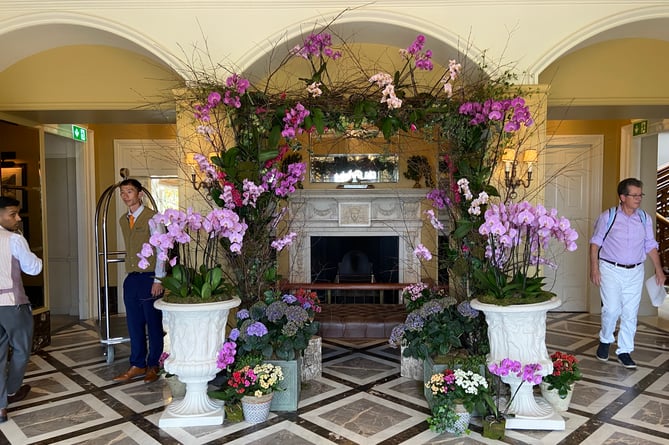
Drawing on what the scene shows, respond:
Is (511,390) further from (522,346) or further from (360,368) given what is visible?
(360,368)

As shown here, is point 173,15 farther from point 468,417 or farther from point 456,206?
point 468,417

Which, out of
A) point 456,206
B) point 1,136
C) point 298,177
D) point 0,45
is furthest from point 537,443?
point 1,136

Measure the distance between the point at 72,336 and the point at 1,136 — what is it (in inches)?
88.7

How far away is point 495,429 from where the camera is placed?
3.04 meters

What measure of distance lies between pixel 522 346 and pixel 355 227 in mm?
4749

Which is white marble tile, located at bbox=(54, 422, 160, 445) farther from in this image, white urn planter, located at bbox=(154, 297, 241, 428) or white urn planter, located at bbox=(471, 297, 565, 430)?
white urn planter, located at bbox=(471, 297, 565, 430)

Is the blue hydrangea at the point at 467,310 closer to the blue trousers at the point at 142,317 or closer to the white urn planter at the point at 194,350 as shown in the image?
the white urn planter at the point at 194,350

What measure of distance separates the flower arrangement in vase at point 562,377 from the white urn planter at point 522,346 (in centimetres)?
22

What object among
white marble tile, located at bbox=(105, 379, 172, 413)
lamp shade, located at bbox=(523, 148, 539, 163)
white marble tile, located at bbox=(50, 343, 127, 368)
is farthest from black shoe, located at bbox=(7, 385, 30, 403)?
lamp shade, located at bbox=(523, 148, 539, 163)

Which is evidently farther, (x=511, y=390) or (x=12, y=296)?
(x=12, y=296)

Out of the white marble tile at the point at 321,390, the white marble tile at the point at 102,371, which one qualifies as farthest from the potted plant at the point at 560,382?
the white marble tile at the point at 102,371

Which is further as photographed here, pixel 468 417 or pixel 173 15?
pixel 173 15

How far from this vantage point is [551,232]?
3.18 m

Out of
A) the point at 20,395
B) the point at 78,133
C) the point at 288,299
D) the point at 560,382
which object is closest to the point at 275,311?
the point at 288,299
